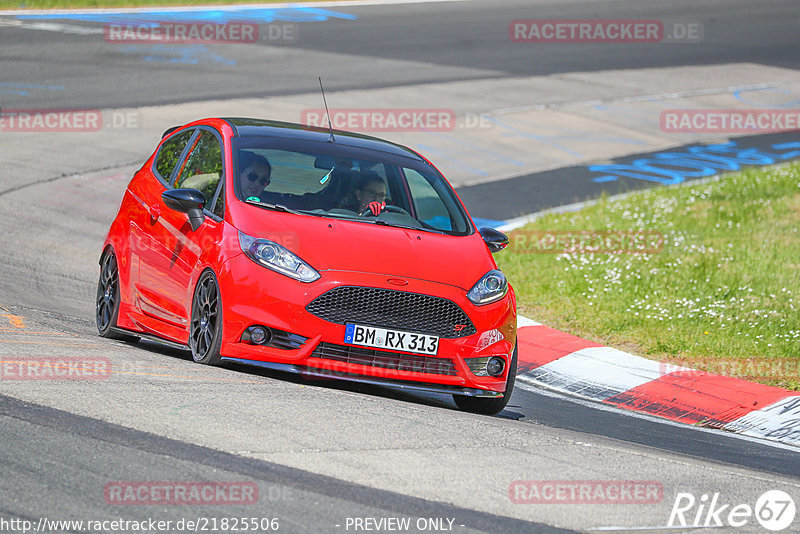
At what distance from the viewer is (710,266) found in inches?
486

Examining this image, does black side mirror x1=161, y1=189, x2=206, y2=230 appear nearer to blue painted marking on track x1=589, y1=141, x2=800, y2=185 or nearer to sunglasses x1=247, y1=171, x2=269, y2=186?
sunglasses x1=247, y1=171, x2=269, y2=186

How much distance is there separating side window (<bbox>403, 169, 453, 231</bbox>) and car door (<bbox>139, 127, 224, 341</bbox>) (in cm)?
135

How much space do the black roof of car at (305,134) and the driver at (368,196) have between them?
0.46 metres

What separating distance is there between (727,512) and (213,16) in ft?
85.4

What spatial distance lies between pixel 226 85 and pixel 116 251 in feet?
42.8

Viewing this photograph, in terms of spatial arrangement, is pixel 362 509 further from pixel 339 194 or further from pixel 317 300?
pixel 339 194

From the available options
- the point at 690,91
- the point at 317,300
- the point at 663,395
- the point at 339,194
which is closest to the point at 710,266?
the point at 663,395

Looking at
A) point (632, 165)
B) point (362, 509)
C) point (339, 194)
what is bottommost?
point (632, 165)

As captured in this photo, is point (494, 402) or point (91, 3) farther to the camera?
point (91, 3)

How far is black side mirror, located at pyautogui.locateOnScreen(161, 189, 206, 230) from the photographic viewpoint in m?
7.69

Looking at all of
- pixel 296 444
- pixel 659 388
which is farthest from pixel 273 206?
pixel 659 388

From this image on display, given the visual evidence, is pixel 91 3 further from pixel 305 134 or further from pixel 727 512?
pixel 727 512

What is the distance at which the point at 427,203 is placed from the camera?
8109 millimetres

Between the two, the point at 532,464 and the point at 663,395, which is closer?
the point at 532,464
